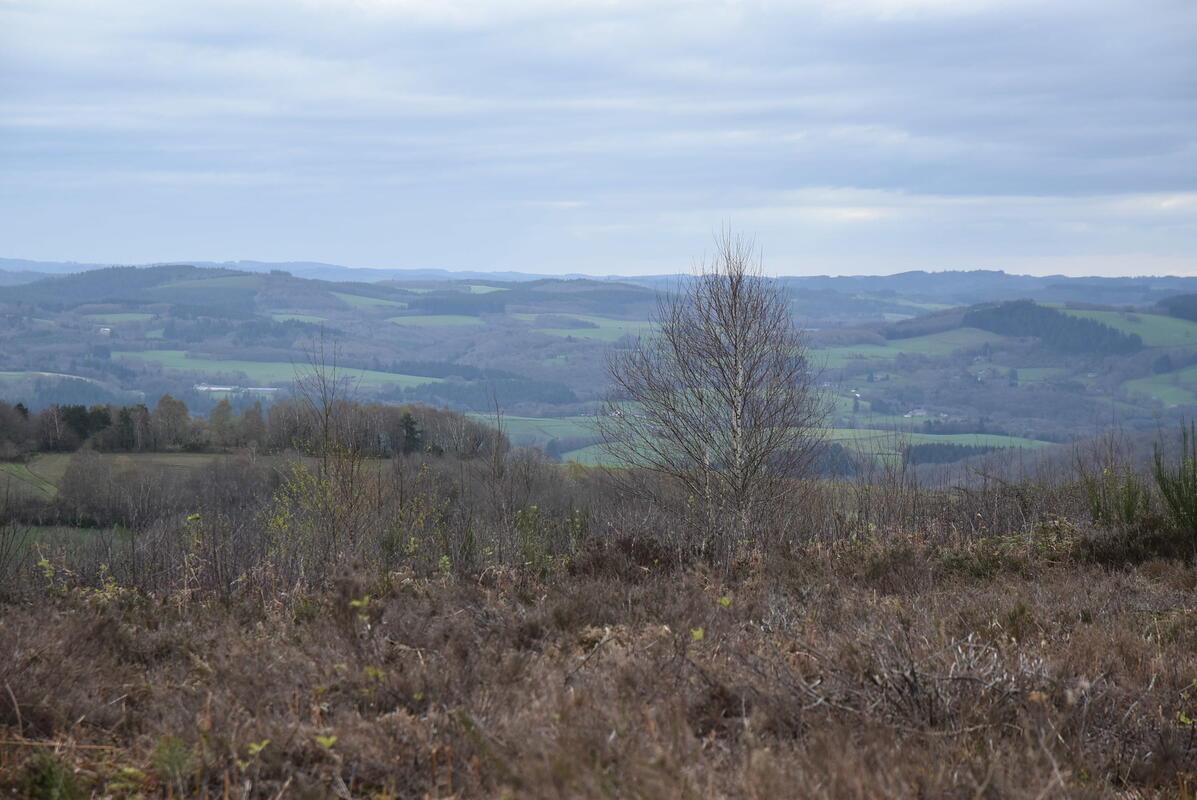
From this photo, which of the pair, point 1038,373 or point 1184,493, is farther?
point 1038,373

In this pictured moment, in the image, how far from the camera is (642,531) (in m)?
10.2

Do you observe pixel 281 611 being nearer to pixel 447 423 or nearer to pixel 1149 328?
pixel 447 423

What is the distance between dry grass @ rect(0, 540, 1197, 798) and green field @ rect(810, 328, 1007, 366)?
493ft

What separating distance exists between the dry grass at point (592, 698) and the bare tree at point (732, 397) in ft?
48.5

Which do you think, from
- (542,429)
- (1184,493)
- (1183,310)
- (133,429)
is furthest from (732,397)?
(1183,310)

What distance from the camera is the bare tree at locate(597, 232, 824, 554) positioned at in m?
21.5

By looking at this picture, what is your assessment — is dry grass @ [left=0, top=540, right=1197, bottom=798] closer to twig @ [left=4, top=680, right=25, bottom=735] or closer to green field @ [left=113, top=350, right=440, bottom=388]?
twig @ [left=4, top=680, right=25, bottom=735]

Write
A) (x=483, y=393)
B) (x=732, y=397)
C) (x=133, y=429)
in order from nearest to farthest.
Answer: (x=732, y=397) < (x=133, y=429) < (x=483, y=393)

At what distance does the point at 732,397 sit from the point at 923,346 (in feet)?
570

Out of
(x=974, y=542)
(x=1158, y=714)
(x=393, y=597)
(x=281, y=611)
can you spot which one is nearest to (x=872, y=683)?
(x=1158, y=714)

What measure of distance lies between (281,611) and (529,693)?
324 cm

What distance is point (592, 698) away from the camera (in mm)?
3920

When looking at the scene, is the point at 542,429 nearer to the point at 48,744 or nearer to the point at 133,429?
the point at 133,429

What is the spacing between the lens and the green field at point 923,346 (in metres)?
165
